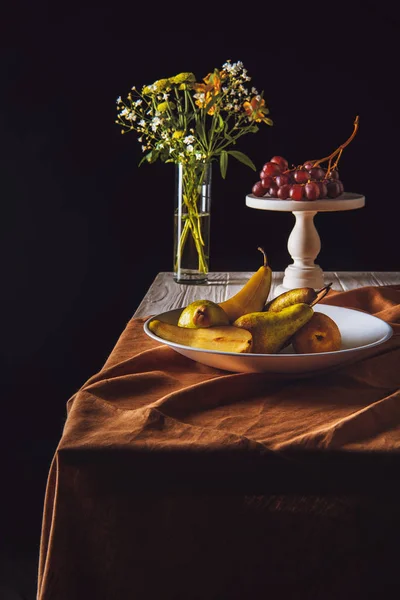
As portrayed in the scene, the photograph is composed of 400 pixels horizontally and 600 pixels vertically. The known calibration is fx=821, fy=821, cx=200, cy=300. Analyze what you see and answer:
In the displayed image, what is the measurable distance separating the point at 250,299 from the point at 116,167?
4.53ft

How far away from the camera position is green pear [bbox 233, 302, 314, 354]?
984 mm

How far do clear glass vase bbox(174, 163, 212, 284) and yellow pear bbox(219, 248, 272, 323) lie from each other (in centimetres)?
69

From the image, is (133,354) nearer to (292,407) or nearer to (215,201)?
(292,407)

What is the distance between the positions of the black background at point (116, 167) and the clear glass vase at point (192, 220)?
22.9 inches

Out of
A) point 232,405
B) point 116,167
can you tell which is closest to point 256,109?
point 116,167

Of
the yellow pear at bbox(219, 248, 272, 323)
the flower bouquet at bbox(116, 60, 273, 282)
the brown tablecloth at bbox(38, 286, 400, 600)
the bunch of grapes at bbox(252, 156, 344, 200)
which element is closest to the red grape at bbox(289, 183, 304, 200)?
the bunch of grapes at bbox(252, 156, 344, 200)

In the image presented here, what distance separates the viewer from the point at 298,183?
1.79 m

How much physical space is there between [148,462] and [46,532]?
0.14 metres

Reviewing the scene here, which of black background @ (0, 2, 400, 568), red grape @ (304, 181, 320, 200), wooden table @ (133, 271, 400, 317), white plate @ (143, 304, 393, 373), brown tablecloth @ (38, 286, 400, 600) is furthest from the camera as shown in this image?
black background @ (0, 2, 400, 568)

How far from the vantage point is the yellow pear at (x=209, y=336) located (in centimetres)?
97

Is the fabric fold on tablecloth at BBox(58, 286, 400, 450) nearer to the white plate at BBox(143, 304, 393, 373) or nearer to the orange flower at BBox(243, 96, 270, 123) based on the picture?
the white plate at BBox(143, 304, 393, 373)

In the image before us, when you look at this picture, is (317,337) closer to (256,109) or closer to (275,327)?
(275,327)

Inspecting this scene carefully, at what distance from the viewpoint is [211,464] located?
79cm

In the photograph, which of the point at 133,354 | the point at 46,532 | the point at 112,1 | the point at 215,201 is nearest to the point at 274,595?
the point at 46,532
